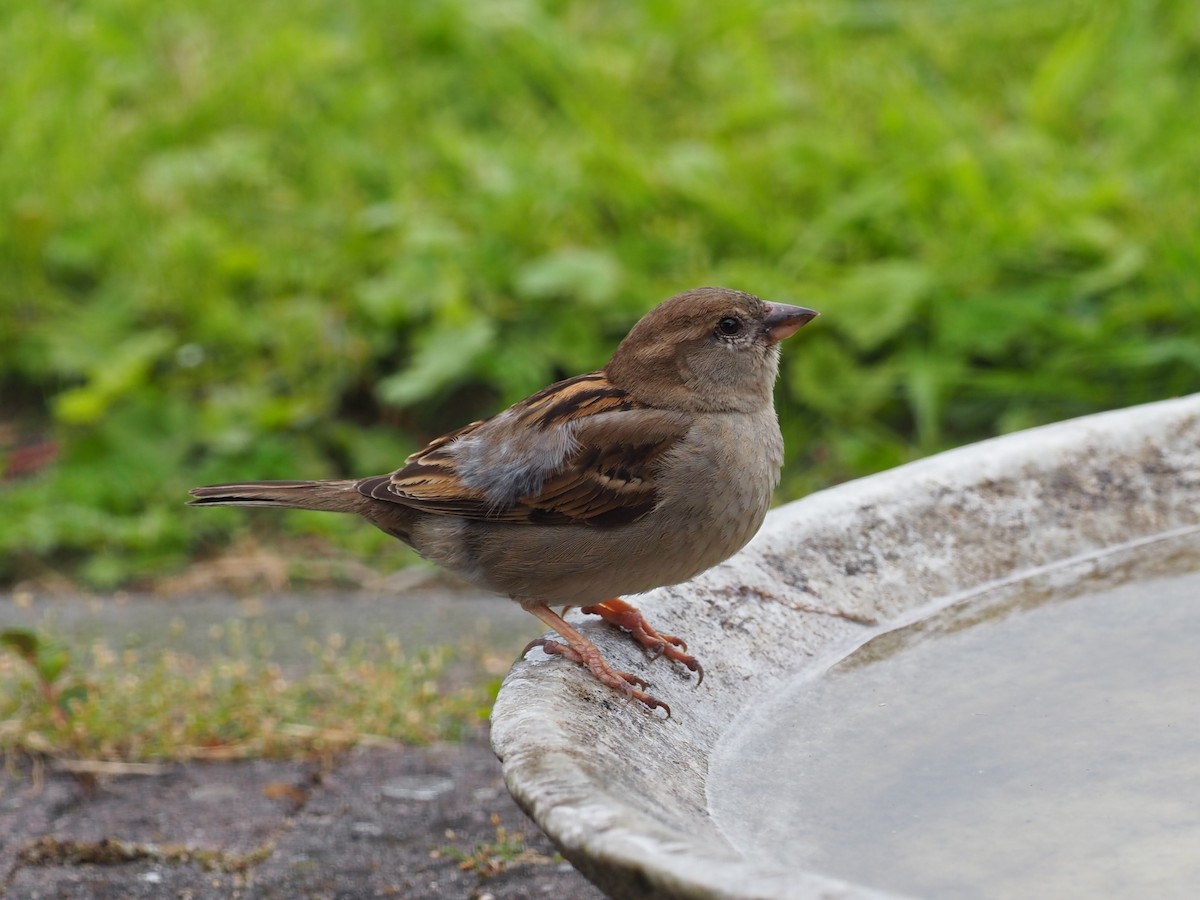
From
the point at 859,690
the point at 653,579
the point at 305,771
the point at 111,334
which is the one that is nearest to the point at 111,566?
the point at 111,334

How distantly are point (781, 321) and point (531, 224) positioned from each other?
298 cm

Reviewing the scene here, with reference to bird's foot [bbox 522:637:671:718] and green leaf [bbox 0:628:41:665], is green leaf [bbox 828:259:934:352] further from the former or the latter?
bird's foot [bbox 522:637:671:718]

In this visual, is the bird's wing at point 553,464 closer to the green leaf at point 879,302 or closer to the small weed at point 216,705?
the small weed at point 216,705

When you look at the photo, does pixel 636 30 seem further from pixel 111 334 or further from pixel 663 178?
pixel 111 334

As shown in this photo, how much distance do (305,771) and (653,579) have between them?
136 centimetres

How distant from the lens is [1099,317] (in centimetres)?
542

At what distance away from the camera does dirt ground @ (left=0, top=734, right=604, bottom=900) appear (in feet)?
10.4

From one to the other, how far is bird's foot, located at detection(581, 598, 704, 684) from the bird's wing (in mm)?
161

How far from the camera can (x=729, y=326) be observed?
321 centimetres

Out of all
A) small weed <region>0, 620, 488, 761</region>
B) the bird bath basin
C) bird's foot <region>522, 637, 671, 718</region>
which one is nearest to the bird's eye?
the bird bath basin

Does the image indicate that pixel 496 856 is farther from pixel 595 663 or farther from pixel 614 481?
pixel 595 663

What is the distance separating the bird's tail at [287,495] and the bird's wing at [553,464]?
111 millimetres

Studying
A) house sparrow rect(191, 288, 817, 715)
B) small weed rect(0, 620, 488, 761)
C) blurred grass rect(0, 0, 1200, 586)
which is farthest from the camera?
blurred grass rect(0, 0, 1200, 586)

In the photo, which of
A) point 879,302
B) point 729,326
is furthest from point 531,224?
point 729,326
